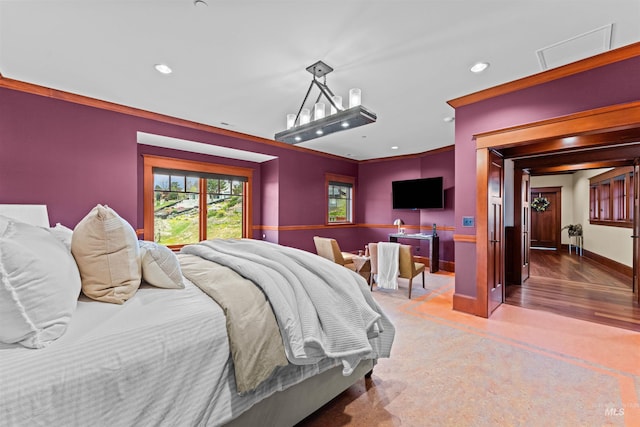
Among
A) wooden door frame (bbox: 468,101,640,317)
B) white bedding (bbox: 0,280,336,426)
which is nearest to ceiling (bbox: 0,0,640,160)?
Result: wooden door frame (bbox: 468,101,640,317)

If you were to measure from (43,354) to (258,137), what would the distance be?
4.57 meters

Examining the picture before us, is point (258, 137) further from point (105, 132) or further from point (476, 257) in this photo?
point (476, 257)

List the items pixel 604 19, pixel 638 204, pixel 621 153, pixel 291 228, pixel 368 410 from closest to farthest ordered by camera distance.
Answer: pixel 368 410
pixel 604 19
pixel 638 204
pixel 621 153
pixel 291 228

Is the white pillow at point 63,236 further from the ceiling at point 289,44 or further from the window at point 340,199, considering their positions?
the window at point 340,199

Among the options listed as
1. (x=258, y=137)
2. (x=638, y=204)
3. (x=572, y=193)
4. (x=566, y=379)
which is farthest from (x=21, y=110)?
(x=572, y=193)

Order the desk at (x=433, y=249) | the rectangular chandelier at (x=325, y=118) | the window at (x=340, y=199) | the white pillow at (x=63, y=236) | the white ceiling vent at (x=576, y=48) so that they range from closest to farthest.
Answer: the white pillow at (x=63, y=236)
the white ceiling vent at (x=576, y=48)
the rectangular chandelier at (x=325, y=118)
the desk at (x=433, y=249)
the window at (x=340, y=199)

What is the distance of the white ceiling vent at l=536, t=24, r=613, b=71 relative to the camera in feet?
7.24

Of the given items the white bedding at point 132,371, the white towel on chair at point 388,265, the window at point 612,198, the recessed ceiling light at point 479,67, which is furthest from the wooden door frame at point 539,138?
the window at point 612,198

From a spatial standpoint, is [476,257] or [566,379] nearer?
[566,379]

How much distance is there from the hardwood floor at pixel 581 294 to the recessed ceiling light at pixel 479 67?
294cm

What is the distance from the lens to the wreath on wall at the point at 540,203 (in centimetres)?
884

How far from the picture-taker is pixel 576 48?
A: 7.81 feet

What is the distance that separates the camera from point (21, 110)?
2.97 m

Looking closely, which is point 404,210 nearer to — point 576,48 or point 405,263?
point 405,263
